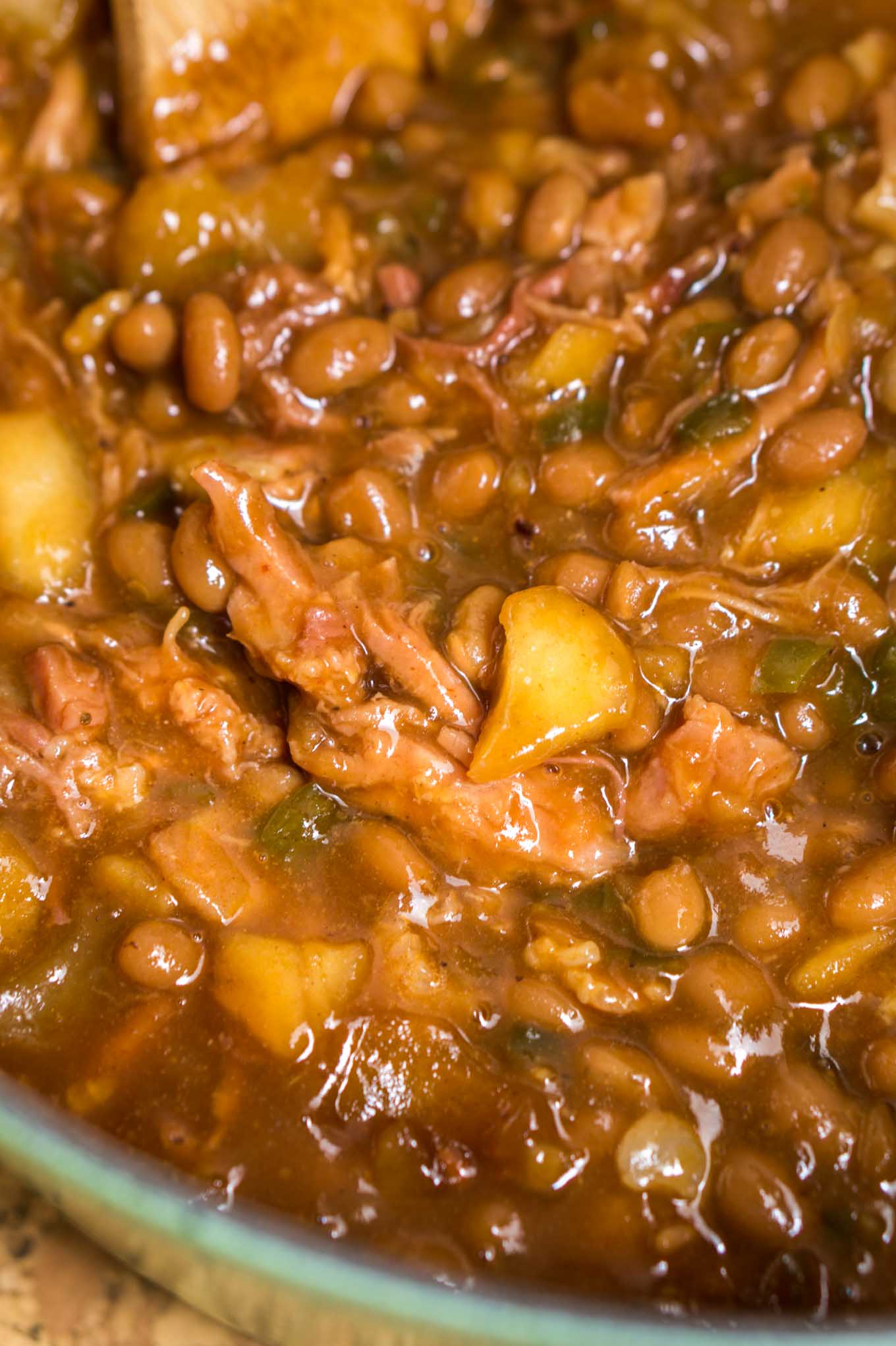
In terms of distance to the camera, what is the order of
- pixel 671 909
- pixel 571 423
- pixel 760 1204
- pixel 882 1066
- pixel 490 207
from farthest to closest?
pixel 490 207
pixel 571 423
pixel 671 909
pixel 882 1066
pixel 760 1204

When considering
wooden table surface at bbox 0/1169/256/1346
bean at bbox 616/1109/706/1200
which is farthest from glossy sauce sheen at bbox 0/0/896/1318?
wooden table surface at bbox 0/1169/256/1346

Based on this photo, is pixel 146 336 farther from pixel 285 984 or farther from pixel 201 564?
pixel 285 984

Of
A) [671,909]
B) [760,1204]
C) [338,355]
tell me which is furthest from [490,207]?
[760,1204]

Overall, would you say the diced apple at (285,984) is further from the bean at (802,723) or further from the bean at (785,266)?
the bean at (785,266)

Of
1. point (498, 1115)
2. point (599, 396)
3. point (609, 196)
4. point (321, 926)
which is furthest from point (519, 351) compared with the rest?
point (498, 1115)

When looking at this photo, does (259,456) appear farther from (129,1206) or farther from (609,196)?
(129,1206)
